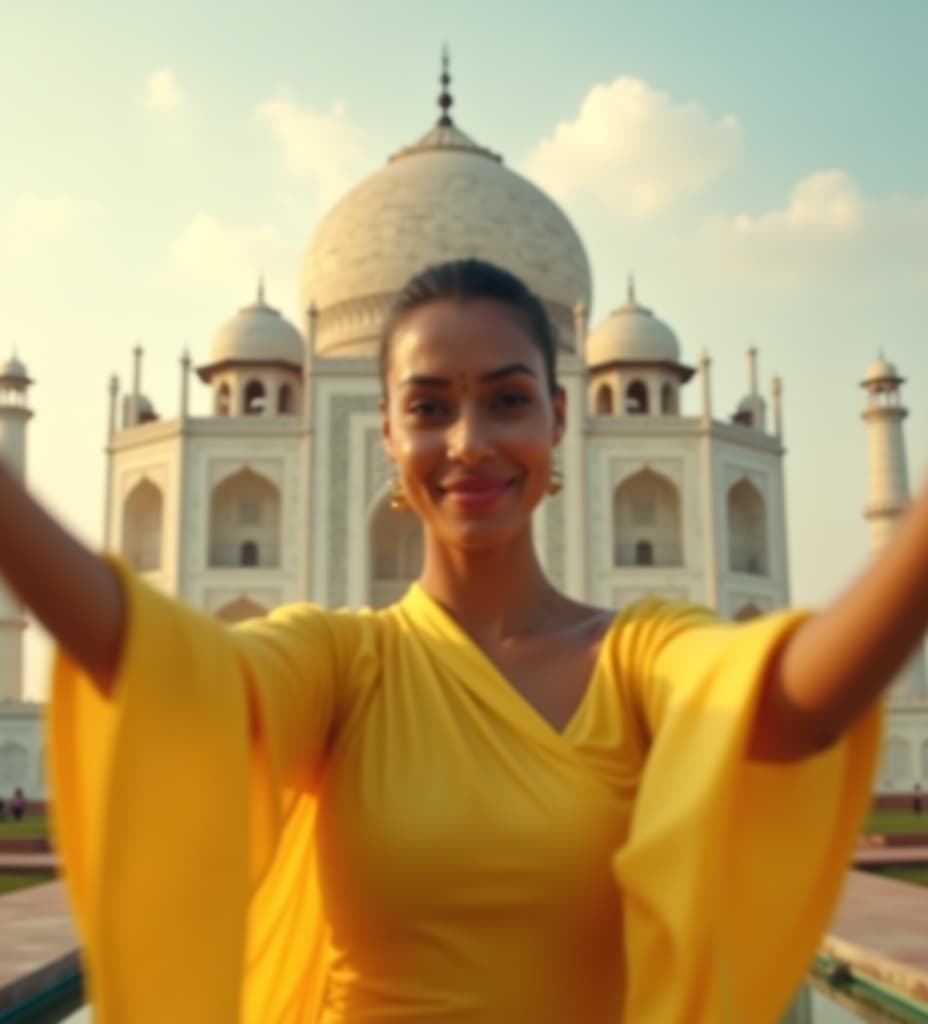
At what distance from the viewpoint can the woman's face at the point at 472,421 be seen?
108 centimetres

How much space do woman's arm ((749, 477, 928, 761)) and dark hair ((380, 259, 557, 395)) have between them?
1.28ft

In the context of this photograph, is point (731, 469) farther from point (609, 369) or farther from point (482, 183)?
point (482, 183)

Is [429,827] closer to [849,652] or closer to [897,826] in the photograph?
[849,652]

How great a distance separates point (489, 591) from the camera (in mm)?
1141

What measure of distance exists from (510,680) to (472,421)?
21 cm

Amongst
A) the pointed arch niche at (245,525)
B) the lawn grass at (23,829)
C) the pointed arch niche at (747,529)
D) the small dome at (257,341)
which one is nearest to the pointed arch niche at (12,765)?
the lawn grass at (23,829)

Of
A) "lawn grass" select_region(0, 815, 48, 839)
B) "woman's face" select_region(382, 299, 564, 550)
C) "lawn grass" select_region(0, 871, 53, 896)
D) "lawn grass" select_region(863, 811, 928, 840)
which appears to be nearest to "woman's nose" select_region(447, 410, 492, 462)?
"woman's face" select_region(382, 299, 564, 550)

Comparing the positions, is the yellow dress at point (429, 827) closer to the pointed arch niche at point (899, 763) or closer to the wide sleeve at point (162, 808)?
the wide sleeve at point (162, 808)

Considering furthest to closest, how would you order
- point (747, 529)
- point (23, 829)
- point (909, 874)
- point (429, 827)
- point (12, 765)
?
1. point (747, 529)
2. point (12, 765)
3. point (23, 829)
4. point (909, 874)
5. point (429, 827)

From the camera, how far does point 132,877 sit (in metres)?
0.84

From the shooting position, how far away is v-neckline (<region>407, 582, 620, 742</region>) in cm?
101

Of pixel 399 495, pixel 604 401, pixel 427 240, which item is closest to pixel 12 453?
pixel 427 240

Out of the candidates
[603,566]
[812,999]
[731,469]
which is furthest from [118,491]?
[812,999]

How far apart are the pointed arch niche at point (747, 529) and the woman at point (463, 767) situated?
18090 millimetres
